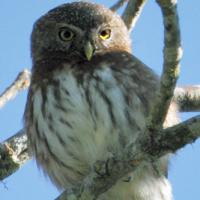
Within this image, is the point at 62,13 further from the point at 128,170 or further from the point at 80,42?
the point at 128,170

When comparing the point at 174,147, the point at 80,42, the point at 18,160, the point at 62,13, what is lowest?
the point at 174,147

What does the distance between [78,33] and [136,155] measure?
6.05 ft

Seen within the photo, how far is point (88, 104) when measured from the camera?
174 inches

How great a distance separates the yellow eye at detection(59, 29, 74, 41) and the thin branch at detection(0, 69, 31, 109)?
2.72 feet

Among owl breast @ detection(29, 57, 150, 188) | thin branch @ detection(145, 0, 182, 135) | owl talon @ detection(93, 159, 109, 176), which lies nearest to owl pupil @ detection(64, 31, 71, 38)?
owl breast @ detection(29, 57, 150, 188)

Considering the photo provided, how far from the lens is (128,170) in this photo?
3656mm

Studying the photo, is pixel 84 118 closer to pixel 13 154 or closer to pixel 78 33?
pixel 78 33

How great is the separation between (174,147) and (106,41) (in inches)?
78.7

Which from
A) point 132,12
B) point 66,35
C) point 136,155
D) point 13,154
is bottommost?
point 136,155

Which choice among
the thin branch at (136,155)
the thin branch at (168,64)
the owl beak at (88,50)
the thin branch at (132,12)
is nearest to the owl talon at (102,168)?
the thin branch at (136,155)

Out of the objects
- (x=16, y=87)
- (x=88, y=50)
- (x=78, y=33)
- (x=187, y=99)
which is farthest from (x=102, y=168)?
(x=16, y=87)

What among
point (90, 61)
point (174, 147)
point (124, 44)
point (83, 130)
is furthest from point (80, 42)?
point (174, 147)

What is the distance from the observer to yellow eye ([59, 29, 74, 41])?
5066mm

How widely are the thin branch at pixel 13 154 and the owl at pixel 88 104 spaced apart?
34 cm
